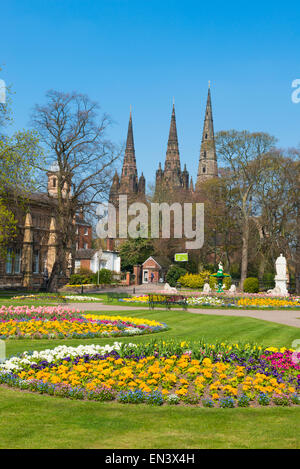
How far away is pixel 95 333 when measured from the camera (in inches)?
602

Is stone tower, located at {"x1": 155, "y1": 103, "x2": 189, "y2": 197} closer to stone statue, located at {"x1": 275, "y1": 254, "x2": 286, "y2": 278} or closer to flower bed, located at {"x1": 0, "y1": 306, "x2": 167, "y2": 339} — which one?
stone statue, located at {"x1": 275, "y1": 254, "x2": 286, "y2": 278}

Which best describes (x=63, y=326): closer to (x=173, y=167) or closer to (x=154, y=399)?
(x=154, y=399)

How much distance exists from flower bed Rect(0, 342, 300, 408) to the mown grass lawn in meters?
0.31

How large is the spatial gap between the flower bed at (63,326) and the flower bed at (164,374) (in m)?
3.42

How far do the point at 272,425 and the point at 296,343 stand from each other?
757 cm

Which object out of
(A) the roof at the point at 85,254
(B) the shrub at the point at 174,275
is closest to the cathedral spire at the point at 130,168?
(A) the roof at the point at 85,254

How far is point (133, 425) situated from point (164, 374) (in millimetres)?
2772

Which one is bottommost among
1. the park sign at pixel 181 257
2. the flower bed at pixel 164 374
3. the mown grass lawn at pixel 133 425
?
the mown grass lawn at pixel 133 425

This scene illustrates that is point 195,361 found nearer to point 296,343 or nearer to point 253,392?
point 253,392

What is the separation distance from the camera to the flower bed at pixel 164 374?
8.32 metres

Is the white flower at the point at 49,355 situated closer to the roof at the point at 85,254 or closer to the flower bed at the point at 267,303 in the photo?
the flower bed at the point at 267,303

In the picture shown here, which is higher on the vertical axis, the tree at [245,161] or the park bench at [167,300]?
the tree at [245,161]

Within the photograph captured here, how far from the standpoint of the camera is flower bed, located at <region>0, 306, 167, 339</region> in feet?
49.2
